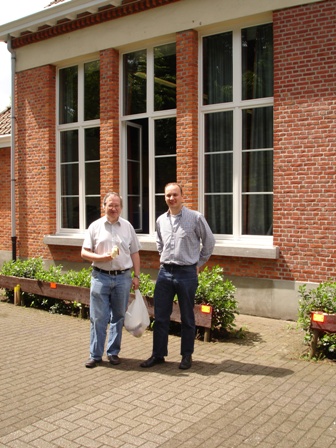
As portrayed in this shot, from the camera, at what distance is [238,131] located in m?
9.12

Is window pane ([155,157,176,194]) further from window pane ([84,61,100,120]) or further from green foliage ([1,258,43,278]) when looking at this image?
green foliage ([1,258,43,278])

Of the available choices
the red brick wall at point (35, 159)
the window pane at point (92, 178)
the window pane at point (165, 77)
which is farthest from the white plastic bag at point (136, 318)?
the red brick wall at point (35, 159)

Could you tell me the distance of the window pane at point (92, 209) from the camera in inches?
445

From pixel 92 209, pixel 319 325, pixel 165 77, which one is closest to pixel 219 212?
pixel 165 77

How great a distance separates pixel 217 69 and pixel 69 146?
4.13 meters

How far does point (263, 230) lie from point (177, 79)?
3248mm

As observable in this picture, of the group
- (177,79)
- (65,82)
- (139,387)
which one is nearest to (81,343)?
(139,387)

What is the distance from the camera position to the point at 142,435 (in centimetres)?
408

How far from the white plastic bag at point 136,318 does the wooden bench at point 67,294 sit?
1.11 meters

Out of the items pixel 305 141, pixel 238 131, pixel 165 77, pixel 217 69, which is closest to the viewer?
pixel 305 141

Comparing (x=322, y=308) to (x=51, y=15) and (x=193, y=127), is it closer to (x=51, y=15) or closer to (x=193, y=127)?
(x=193, y=127)

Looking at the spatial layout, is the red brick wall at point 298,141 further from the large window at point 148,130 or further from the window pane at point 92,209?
the window pane at point 92,209

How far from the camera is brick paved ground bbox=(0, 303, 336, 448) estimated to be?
160 inches

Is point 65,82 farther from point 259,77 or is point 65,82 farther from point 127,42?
point 259,77
